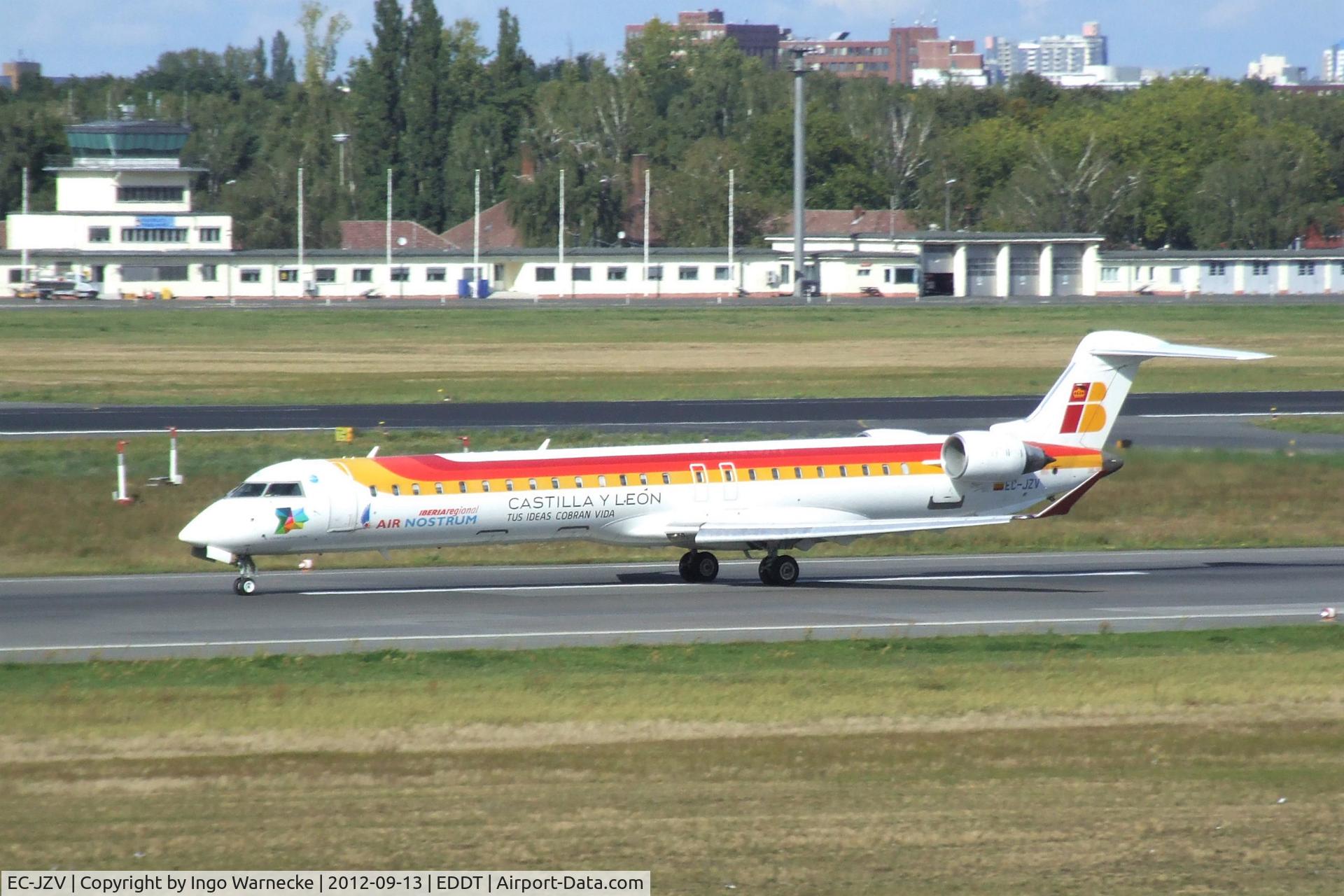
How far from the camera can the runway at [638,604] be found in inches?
984

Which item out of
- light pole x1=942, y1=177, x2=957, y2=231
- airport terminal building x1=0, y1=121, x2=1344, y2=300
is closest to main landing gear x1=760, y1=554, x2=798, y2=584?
airport terminal building x1=0, y1=121, x2=1344, y2=300

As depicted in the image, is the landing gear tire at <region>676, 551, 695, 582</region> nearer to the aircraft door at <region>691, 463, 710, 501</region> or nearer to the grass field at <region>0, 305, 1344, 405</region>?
the aircraft door at <region>691, 463, 710, 501</region>

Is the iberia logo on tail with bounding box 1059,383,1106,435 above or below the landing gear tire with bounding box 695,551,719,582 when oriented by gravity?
above

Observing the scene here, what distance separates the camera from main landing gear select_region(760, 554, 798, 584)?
31219 millimetres

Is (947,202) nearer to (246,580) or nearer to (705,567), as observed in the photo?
(705,567)

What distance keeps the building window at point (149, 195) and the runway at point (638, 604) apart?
9945 cm

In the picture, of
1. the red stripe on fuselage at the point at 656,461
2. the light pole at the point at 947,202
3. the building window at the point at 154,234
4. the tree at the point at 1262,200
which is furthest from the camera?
the light pole at the point at 947,202

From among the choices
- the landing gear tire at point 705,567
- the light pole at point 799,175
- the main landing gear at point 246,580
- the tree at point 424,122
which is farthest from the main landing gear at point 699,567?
the tree at point 424,122

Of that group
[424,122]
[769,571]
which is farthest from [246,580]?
[424,122]

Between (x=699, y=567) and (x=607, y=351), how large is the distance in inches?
1923

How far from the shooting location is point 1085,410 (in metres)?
33.3

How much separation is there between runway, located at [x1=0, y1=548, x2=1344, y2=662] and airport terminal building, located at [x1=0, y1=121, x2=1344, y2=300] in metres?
90.5

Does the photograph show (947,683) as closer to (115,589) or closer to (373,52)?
(115,589)

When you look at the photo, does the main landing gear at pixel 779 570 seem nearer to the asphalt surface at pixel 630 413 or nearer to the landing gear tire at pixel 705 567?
the landing gear tire at pixel 705 567
